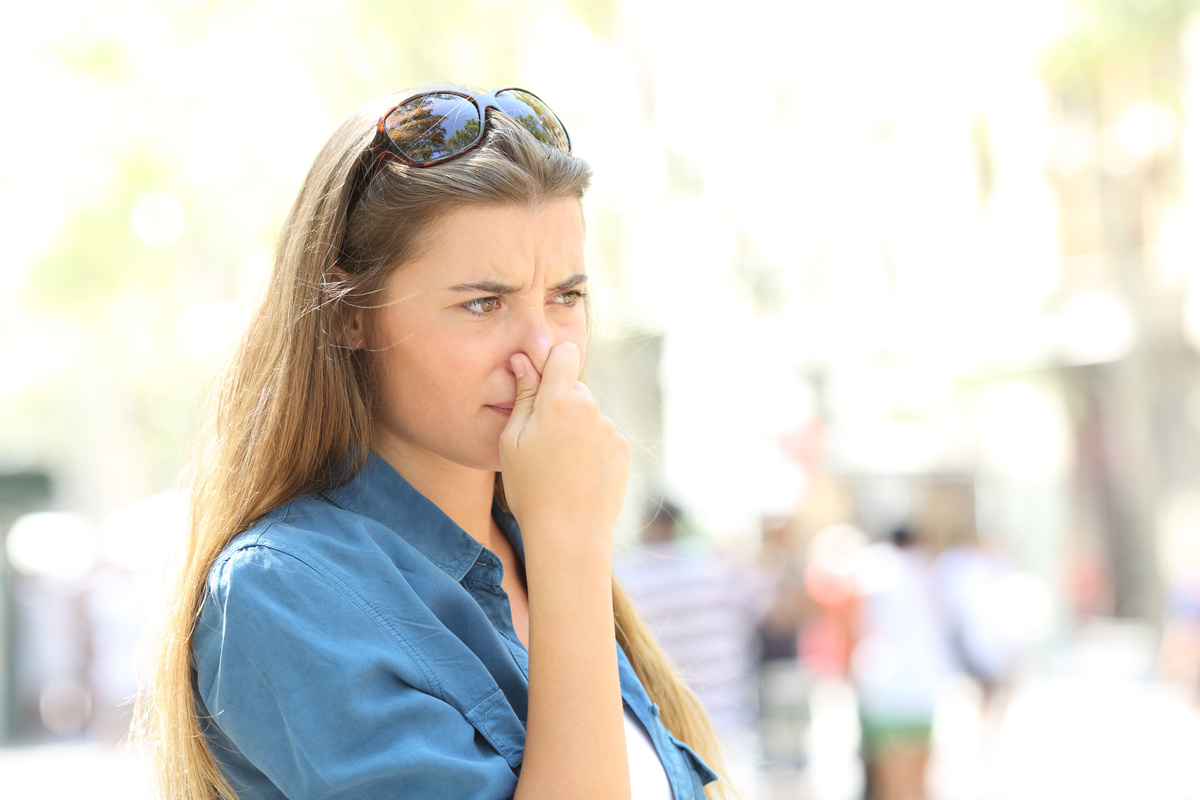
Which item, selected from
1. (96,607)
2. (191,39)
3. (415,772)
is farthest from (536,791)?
(96,607)

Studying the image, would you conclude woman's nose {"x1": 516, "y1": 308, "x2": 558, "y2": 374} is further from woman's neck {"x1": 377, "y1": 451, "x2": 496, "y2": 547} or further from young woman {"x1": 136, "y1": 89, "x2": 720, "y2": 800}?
woman's neck {"x1": 377, "y1": 451, "x2": 496, "y2": 547}

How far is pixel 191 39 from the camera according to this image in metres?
7.16

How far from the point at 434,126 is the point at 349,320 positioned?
0.93 ft

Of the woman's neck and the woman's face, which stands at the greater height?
the woman's face

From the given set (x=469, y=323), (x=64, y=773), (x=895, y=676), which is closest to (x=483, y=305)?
(x=469, y=323)

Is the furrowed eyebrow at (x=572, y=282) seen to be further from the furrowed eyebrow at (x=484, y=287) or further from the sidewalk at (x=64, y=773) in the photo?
the sidewalk at (x=64, y=773)

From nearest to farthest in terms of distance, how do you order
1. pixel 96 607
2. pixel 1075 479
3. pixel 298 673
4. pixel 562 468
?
1. pixel 298 673
2. pixel 562 468
3. pixel 96 607
4. pixel 1075 479

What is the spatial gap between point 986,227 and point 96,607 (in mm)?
14538

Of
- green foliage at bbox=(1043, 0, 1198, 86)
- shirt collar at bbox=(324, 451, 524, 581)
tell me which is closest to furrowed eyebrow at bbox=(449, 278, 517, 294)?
shirt collar at bbox=(324, 451, 524, 581)

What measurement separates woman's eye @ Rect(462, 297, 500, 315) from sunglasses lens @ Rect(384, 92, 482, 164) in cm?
19

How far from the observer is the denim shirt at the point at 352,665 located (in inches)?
48.0

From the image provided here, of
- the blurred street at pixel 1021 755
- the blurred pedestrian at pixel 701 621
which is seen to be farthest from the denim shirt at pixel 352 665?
the blurred street at pixel 1021 755

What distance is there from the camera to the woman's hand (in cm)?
143

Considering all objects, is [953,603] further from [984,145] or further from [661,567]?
[984,145]
